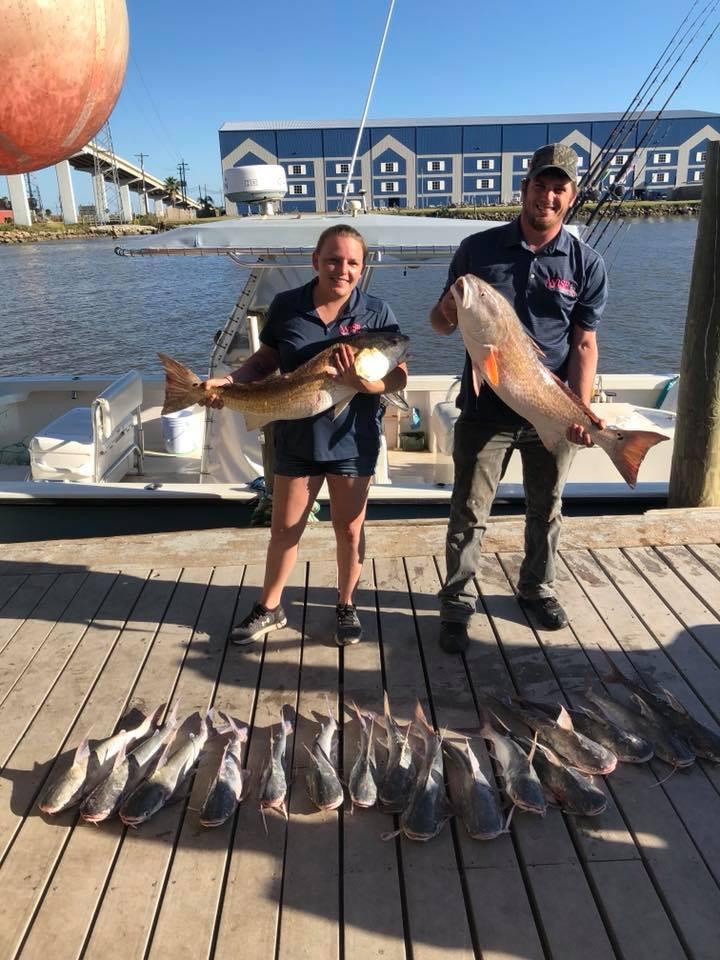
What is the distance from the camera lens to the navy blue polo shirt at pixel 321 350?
3.21 metres

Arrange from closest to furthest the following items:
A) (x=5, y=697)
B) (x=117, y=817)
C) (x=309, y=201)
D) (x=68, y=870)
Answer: (x=68, y=870)
(x=117, y=817)
(x=5, y=697)
(x=309, y=201)

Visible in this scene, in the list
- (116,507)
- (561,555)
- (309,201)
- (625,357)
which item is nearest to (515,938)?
(561,555)

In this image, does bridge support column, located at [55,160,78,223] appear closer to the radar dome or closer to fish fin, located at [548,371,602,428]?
the radar dome

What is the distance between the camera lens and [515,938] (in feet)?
6.73

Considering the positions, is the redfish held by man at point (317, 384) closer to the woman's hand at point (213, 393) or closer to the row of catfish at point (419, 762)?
the woman's hand at point (213, 393)

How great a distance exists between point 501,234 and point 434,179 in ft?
213

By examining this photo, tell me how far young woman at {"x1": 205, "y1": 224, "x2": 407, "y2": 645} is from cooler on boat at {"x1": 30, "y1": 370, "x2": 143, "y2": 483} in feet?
10.4

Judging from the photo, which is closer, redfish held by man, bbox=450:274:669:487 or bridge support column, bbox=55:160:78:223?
redfish held by man, bbox=450:274:669:487

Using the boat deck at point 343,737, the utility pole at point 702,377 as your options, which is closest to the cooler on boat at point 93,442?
the boat deck at point 343,737

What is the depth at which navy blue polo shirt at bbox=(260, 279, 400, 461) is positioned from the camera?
321 centimetres

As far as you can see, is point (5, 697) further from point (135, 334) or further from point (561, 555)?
point (135, 334)

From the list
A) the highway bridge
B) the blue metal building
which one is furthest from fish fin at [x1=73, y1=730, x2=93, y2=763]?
the highway bridge

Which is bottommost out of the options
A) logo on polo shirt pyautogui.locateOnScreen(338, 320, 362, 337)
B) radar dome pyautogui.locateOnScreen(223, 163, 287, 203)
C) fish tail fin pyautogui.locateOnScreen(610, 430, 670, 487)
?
fish tail fin pyautogui.locateOnScreen(610, 430, 670, 487)

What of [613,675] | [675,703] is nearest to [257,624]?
[613,675]
